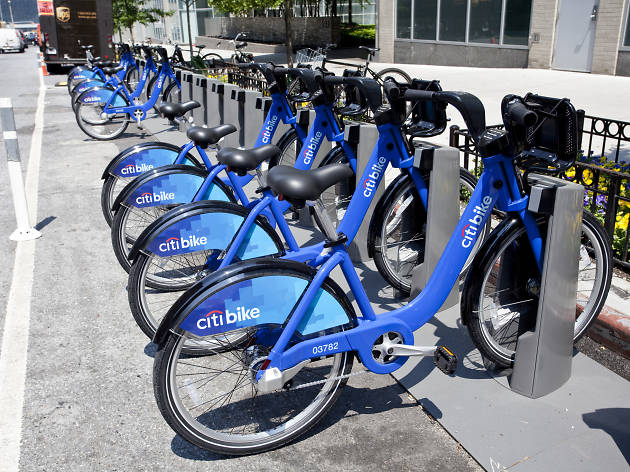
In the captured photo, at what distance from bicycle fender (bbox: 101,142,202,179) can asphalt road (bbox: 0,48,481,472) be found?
2.92 ft

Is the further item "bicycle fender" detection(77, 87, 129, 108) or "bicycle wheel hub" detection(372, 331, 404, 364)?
"bicycle fender" detection(77, 87, 129, 108)

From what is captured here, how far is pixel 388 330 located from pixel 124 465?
1.45m

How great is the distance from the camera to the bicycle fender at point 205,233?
372 centimetres

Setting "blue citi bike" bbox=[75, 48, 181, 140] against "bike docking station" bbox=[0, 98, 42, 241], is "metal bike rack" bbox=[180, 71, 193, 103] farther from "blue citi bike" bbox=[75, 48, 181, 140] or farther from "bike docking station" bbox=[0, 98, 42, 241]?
"bike docking station" bbox=[0, 98, 42, 241]

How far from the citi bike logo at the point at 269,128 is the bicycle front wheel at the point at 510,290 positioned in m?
3.57

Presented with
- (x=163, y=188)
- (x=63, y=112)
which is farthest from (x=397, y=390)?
(x=63, y=112)

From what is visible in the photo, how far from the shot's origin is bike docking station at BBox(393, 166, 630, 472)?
114 inches

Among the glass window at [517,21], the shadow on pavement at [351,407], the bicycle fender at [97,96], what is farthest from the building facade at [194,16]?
the shadow on pavement at [351,407]

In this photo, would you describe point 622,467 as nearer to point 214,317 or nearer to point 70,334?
point 214,317

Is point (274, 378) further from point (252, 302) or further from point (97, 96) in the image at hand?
point (97, 96)

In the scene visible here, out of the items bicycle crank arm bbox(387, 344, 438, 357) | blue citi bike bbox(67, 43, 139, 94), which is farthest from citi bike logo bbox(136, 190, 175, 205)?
blue citi bike bbox(67, 43, 139, 94)

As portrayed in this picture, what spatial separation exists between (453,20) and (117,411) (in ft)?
65.5

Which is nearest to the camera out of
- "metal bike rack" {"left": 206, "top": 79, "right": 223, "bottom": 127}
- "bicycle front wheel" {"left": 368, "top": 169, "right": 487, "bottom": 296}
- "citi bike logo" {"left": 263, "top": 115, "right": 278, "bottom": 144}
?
"bicycle front wheel" {"left": 368, "top": 169, "right": 487, "bottom": 296}

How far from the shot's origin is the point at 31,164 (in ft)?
31.1
